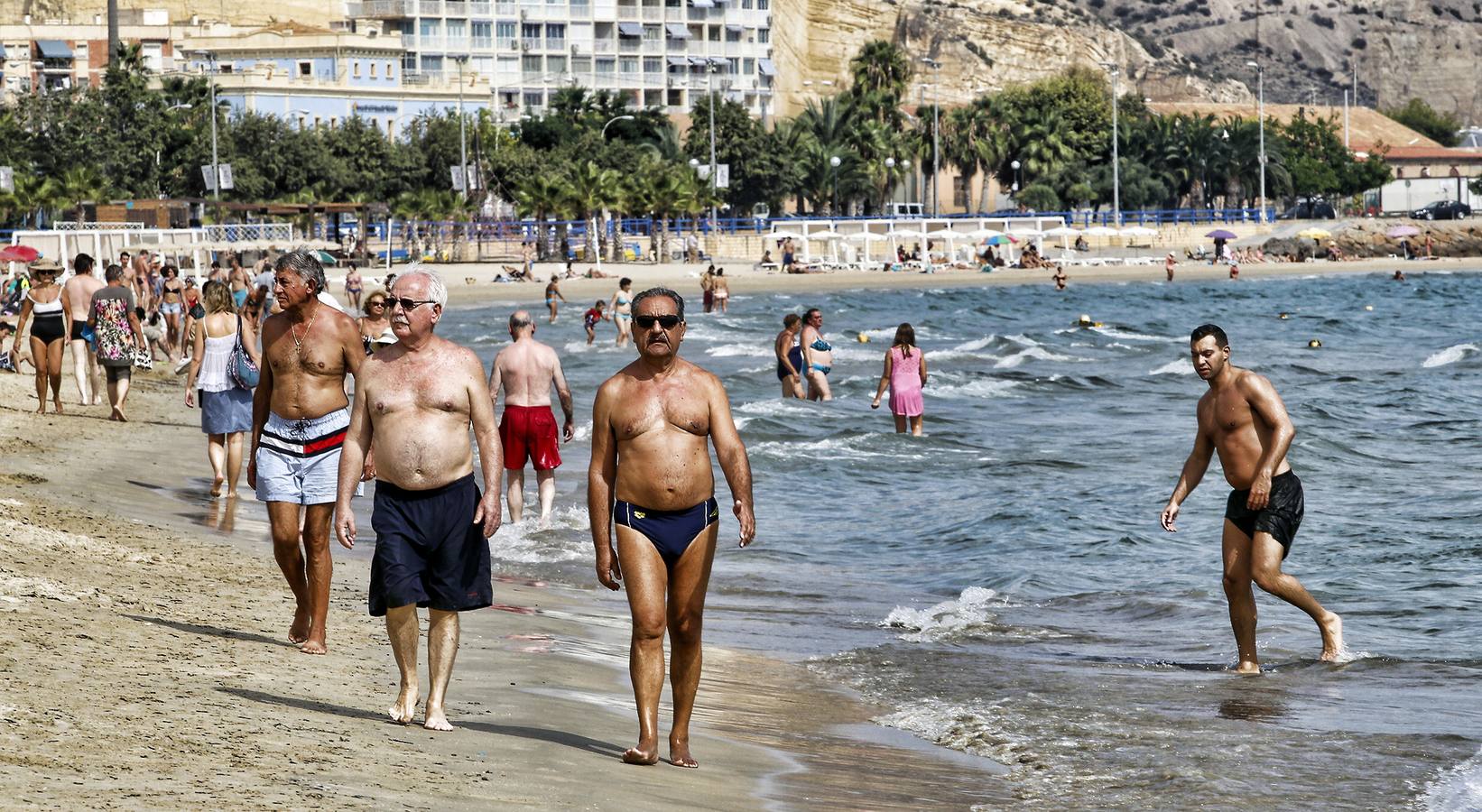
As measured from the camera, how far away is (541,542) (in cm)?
1288

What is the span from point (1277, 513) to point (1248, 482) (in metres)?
0.23

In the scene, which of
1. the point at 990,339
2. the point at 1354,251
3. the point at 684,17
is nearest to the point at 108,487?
the point at 990,339

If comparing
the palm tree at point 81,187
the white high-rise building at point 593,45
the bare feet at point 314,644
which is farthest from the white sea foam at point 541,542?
the white high-rise building at point 593,45

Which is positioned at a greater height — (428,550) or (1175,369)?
(428,550)

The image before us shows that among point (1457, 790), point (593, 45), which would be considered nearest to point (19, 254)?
point (1457, 790)

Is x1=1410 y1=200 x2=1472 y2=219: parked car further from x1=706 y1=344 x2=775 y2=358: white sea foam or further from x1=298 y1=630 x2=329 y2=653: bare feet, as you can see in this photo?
x1=298 y1=630 x2=329 y2=653: bare feet

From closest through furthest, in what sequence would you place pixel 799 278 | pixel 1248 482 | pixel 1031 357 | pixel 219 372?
pixel 1248 482 < pixel 219 372 < pixel 1031 357 < pixel 799 278

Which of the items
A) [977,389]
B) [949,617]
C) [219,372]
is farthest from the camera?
[977,389]

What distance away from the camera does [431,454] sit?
6.45 m

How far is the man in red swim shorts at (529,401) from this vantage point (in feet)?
40.2

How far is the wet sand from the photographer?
558 centimetres

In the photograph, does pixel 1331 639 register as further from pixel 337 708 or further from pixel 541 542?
pixel 541 542

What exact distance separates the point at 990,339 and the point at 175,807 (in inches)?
1389

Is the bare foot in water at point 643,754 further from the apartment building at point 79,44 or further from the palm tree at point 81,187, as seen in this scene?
the apartment building at point 79,44
